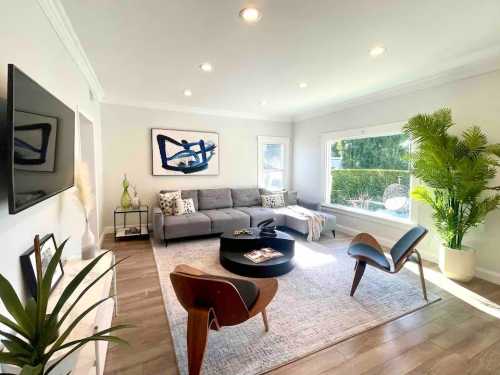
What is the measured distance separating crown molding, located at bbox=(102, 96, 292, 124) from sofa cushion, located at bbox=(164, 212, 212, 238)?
214 centimetres

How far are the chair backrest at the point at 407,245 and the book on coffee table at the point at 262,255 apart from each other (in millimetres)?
1273

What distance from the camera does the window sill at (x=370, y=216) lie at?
379 centimetres

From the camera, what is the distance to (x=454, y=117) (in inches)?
124

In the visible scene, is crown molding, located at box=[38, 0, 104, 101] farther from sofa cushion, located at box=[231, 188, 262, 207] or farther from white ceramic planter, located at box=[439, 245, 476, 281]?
white ceramic planter, located at box=[439, 245, 476, 281]

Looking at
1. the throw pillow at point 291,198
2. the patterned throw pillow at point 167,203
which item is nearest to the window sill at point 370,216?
the throw pillow at point 291,198

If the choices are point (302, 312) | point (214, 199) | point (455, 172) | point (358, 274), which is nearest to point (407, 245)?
point (358, 274)

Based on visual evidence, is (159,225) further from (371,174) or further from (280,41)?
(371,174)

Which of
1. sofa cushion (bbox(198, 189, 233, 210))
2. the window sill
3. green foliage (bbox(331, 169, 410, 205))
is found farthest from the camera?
sofa cushion (bbox(198, 189, 233, 210))

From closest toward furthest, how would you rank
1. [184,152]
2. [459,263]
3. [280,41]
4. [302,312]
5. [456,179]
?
[302,312], [280,41], [456,179], [459,263], [184,152]

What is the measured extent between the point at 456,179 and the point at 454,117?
937 millimetres

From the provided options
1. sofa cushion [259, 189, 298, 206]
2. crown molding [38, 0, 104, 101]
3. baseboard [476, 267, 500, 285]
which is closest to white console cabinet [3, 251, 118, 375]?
crown molding [38, 0, 104, 101]

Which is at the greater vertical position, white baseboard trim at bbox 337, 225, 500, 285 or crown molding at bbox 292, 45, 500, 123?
crown molding at bbox 292, 45, 500, 123

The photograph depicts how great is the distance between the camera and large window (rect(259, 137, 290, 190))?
5930mm

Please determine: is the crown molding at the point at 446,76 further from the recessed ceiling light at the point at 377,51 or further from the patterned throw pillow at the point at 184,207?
the patterned throw pillow at the point at 184,207
